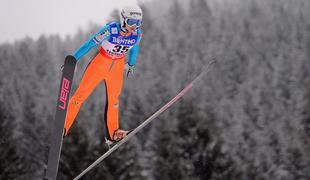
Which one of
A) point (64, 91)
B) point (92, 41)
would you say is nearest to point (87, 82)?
point (64, 91)

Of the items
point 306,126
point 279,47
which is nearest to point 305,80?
point 306,126

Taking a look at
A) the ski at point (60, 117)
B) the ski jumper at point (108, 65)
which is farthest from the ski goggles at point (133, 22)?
the ski at point (60, 117)

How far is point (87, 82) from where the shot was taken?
7812mm

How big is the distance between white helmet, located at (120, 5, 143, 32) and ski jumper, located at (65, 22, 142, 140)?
0.23m

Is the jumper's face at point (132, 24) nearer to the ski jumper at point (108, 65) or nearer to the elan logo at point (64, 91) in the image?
the ski jumper at point (108, 65)

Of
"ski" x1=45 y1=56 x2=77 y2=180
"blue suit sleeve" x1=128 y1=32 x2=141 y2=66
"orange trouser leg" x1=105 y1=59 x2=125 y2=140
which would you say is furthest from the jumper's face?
"ski" x1=45 y1=56 x2=77 y2=180

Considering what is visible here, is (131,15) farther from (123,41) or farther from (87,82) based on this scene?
(87,82)

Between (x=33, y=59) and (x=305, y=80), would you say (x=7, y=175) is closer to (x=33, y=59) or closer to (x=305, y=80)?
(x=305, y=80)

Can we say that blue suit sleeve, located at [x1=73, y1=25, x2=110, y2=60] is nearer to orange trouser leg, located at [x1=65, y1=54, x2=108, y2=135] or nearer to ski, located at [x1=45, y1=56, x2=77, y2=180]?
ski, located at [x1=45, y1=56, x2=77, y2=180]

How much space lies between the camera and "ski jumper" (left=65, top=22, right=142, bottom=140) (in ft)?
24.6

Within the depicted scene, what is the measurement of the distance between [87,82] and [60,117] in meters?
0.71

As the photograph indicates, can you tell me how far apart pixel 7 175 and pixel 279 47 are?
215 ft

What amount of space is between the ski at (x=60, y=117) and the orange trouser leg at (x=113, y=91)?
79cm

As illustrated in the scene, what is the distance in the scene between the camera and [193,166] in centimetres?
2512
